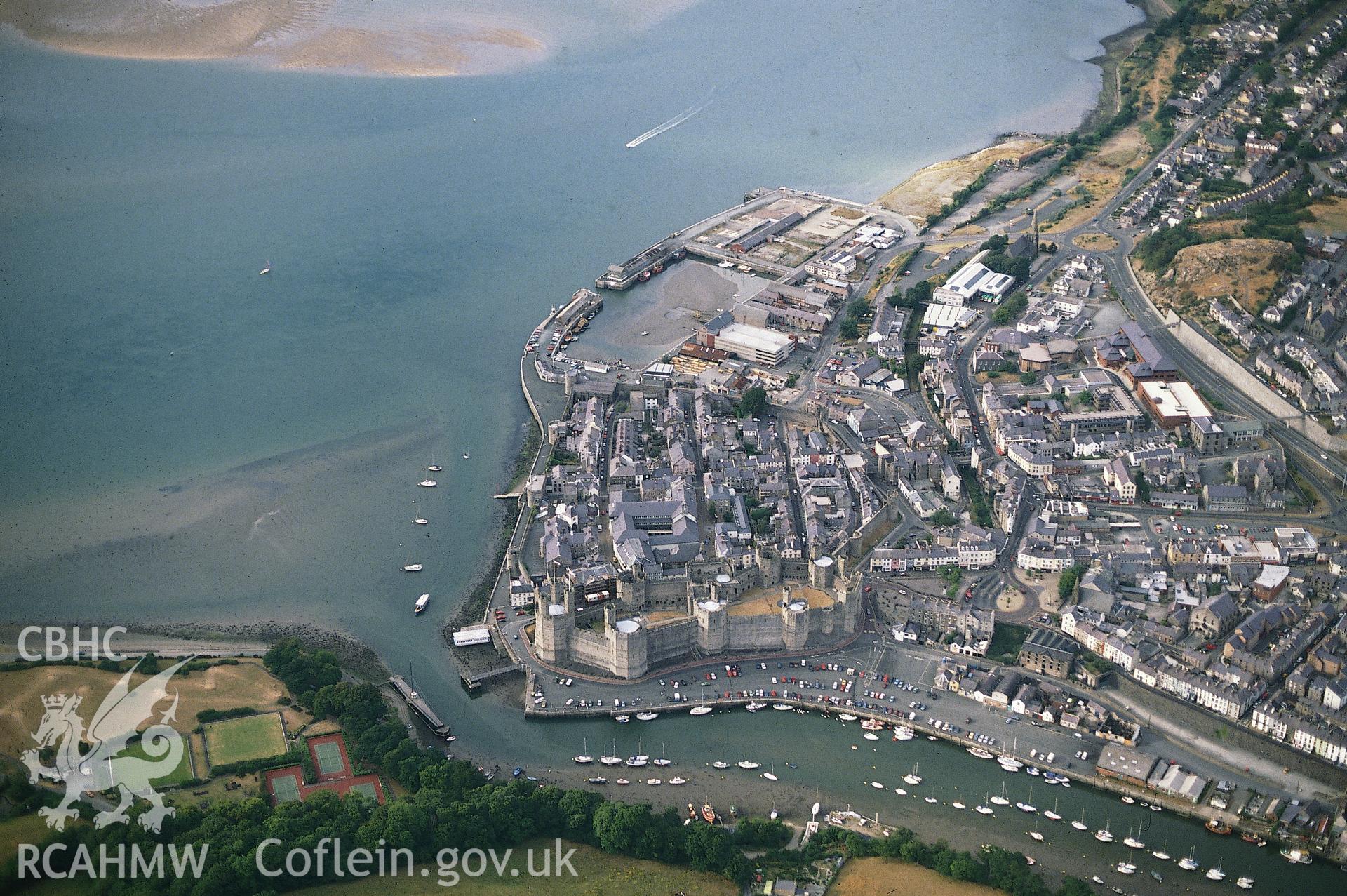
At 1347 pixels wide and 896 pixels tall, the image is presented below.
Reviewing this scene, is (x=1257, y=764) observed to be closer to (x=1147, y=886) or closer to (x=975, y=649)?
(x=1147, y=886)

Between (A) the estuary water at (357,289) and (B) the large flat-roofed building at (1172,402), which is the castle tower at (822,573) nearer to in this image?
(A) the estuary water at (357,289)

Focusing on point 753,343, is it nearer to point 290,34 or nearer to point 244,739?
point 244,739

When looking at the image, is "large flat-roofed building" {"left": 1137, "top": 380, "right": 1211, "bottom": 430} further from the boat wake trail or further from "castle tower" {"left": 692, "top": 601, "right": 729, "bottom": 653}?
the boat wake trail

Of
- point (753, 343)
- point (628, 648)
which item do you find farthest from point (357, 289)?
point (628, 648)

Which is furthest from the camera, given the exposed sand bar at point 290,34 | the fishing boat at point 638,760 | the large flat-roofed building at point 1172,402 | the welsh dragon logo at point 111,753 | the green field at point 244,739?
the exposed sand bar at point 290,34

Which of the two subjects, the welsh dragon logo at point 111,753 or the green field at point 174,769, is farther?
the green field at point 174,769

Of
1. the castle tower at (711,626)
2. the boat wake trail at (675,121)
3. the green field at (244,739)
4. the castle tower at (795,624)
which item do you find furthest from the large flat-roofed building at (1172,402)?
the boat wake trail at (675,121)
